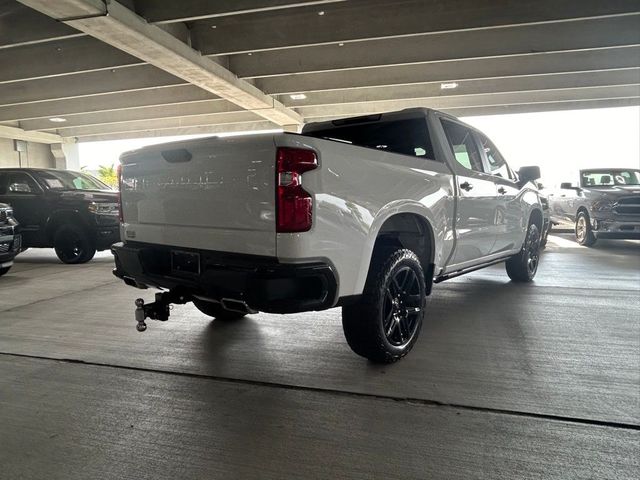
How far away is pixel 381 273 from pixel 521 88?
14.1 m

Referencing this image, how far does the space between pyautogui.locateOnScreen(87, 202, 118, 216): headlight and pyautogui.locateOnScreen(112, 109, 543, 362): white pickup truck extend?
5.27m

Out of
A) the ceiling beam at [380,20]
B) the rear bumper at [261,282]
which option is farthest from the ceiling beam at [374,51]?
the rear bumper at [261,282]

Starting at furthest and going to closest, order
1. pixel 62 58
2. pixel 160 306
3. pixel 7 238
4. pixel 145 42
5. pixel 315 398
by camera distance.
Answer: pixel 62 58, pixel 145 42, pixel 7 238, pixel 160 306, pixel 315 398

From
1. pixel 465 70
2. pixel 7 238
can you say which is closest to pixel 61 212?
pixel 7 238

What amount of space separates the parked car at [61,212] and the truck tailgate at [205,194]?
5.71m

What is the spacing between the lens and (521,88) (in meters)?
14.7

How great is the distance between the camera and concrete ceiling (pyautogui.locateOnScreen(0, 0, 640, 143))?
29.3 feet

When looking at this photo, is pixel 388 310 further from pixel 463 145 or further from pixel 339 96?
pixel 339 96

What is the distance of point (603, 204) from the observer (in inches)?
385

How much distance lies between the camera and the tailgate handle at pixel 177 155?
116 inches

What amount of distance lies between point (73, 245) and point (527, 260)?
8186 mm

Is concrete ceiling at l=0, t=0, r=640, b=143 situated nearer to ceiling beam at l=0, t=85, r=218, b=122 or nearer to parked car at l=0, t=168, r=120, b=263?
ceiling beam at l=0, t=85, r=218, b=122

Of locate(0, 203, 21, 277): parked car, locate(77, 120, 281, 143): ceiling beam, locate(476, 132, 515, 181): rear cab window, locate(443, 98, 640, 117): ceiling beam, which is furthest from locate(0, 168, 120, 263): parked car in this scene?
locate(443, 98, 640, 117): ceiling beam

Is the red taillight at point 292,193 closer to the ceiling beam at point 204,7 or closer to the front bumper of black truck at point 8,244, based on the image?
the front bumper of black truck at point 8,244
